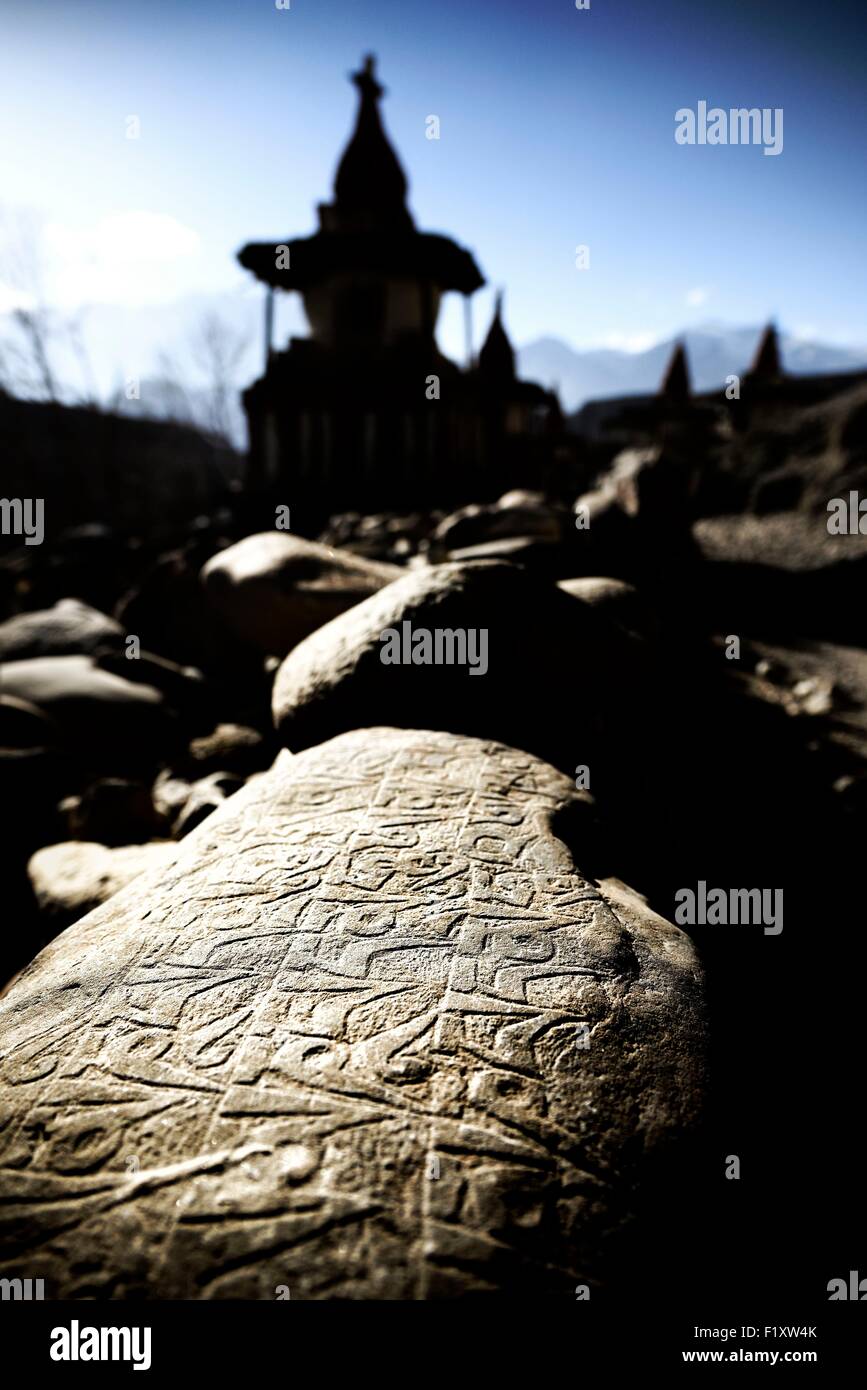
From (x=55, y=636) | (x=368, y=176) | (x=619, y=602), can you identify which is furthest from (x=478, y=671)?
(x=368, y=176)

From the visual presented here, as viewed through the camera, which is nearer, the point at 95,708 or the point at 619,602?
the point at 619,602

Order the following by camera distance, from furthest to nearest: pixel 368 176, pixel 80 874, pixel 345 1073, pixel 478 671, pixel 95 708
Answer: pixel 368 176, pixel 95 708, pixel 478 671, pixel 80 874, pixel 345 1073

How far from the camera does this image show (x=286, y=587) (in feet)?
16.7

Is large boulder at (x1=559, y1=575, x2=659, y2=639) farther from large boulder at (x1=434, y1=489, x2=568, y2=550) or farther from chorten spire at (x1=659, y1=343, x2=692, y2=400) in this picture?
chorten spire at (x1=659, y1=343, x2=692, y2=400)

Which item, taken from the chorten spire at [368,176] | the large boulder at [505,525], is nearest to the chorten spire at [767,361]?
the chorten spire at [368,176]

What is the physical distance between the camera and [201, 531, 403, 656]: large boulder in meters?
4.97

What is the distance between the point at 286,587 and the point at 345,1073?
405 centimetres

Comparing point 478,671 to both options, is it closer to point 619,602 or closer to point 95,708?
point 619,602

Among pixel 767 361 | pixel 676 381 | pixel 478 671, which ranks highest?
pixel 767 361

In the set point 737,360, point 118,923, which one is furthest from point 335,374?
point 737,360

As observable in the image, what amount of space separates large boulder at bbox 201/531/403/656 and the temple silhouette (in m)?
7.31

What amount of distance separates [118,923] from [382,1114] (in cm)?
101

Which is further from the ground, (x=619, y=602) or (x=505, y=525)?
(x=505, y=525)

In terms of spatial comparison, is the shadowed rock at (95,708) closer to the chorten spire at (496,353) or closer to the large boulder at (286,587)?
the large boulder at (286,587)
